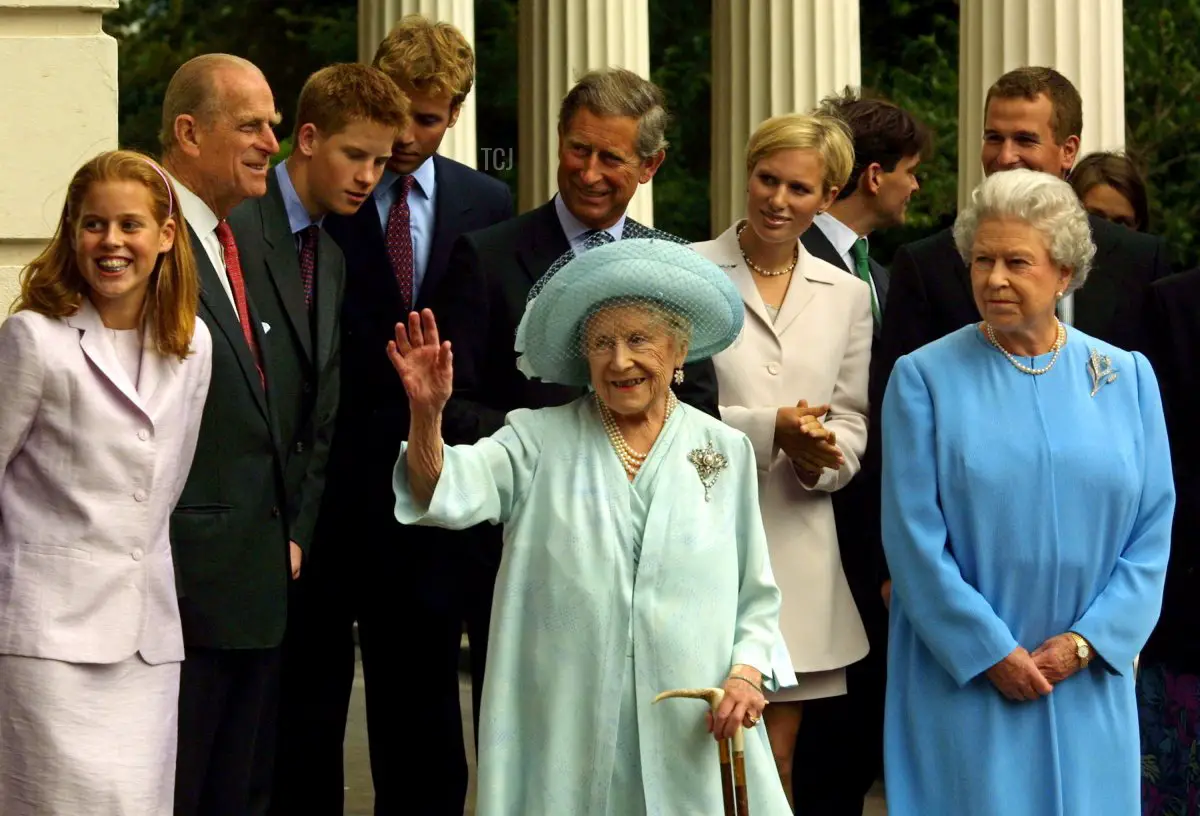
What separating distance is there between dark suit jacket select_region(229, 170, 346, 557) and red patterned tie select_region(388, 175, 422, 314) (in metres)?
0.46

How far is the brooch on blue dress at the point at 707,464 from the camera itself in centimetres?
614

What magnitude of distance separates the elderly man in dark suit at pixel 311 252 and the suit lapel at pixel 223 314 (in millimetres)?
220

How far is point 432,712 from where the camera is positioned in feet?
26.0

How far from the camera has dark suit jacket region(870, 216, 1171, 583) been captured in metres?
7.32

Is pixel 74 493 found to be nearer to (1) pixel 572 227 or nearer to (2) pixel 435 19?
(1) pixel 572 227

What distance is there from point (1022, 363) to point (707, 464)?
89cm

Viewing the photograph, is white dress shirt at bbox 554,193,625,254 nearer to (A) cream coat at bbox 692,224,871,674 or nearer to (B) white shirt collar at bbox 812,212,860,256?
(A) cream coat at bbox 692,224,871,674

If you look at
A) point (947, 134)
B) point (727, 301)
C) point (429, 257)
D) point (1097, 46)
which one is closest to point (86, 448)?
point (727, 301)

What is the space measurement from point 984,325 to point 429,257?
197 centimetres

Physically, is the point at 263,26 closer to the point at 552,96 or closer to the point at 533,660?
the point at 552,96

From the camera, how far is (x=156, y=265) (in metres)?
6.16

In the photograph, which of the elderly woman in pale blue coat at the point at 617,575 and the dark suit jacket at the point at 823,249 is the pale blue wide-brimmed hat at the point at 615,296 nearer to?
the elderly woman in pale blue coat at the point at 617,575

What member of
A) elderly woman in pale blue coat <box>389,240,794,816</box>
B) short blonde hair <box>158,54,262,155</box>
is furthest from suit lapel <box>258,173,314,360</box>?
elderly woman in pale blue coat <box>389,240,794,816</box>

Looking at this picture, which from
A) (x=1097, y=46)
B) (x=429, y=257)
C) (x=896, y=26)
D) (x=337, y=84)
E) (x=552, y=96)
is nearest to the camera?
(x=337, y=84)
